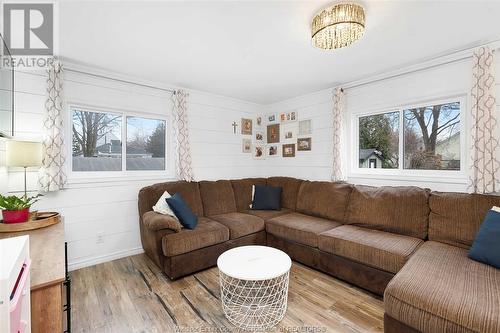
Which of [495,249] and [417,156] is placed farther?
[417,156]

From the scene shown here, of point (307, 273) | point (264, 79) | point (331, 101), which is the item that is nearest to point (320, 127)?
point (331, 101)

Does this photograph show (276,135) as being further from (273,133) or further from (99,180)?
(99,180)

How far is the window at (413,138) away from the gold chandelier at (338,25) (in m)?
1.74

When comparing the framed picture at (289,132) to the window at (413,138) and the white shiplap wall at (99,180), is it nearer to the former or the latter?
the window at (413,138)

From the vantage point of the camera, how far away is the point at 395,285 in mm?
1525

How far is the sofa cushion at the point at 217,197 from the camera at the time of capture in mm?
3443

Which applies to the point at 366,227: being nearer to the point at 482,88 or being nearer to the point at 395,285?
the point at 395,285

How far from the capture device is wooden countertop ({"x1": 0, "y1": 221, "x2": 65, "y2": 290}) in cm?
107

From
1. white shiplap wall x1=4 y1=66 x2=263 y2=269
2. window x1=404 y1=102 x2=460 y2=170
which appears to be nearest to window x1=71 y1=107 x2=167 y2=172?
white shiplap wall x1=4 y1=66 x2=263 y2=269

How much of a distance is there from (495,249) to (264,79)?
116 inches

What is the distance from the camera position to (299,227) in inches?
111

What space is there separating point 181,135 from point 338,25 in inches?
100

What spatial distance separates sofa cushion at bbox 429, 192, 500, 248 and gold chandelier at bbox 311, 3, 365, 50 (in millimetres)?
1898

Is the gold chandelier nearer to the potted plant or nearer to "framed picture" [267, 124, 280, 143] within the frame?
"framed picture" [267, 124, 280, 143]
